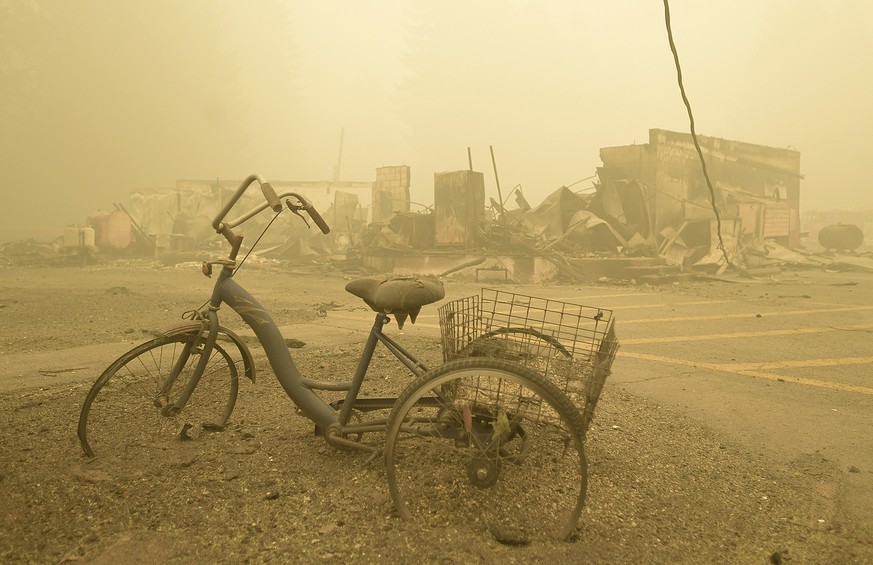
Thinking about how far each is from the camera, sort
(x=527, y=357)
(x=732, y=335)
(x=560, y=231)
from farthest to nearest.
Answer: (x=560, y=231) → (x=732, y=335) → (x=527, y=357)

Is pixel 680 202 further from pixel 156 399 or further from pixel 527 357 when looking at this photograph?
pixel 156 399

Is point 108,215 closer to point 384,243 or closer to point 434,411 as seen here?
point 384,243

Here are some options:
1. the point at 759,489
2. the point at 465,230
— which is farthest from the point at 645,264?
the point at 759,489

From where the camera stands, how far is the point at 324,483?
253 cm

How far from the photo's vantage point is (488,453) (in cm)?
225

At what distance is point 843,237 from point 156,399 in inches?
964

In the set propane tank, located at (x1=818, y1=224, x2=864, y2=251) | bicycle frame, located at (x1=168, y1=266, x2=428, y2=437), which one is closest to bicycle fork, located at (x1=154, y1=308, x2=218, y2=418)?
bicycle frame, located at (x1=168, y1=266, x2=428, y2=437)

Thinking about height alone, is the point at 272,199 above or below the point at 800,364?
above

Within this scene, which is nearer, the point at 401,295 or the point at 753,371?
the point at 401,295

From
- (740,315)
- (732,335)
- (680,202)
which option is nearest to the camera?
(732,335)

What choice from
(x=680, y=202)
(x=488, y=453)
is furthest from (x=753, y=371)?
(x=680, y=202)

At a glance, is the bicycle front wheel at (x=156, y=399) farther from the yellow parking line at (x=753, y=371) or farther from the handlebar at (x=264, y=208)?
the yellow parking line at (x=753, y=371)

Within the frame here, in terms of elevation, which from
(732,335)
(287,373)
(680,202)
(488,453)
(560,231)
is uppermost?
(680,202)

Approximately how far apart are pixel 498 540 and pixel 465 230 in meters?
11.4
